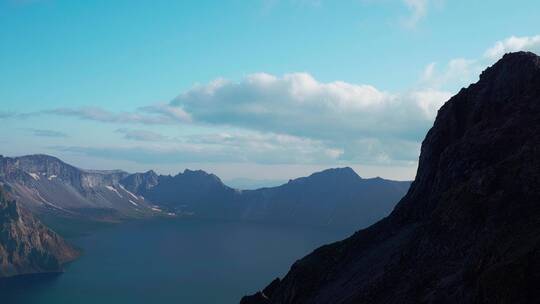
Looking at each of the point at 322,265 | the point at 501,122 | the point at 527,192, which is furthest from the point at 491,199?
the point at 322,265

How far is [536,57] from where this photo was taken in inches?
3078

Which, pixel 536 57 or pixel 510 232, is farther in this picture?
pixel 536 57

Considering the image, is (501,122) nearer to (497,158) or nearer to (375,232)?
(497,158)

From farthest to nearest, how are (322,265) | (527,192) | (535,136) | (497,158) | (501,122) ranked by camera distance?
(322,265) → (501,122) → (497,158) → (535,136) → (527,192)

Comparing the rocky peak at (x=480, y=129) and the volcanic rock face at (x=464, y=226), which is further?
the rocky peak at (x=480, y=129)

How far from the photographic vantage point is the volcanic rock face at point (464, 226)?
42.7 meters

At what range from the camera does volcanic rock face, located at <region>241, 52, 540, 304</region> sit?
42656mm

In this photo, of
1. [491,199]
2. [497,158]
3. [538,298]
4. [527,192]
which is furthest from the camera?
[497,158]

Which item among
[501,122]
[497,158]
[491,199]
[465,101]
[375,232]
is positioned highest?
[465,101]

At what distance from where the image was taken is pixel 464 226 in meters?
58.4

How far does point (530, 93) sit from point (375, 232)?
34.7 m

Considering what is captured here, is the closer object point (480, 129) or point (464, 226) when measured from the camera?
point (464, 226)

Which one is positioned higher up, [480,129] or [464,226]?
[480,129]

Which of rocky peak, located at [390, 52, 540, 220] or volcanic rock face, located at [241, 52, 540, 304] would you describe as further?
rocky peak, located at [390, 52, 540, 220]
